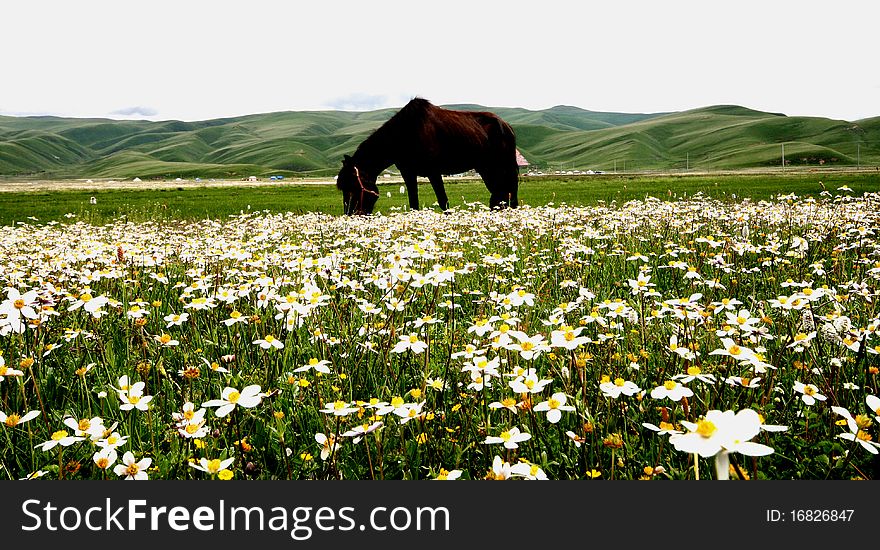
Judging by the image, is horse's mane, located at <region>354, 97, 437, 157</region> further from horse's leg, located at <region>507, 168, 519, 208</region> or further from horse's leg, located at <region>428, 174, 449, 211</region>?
horse's leg, located at <region>507, 168, 519, 208</region>

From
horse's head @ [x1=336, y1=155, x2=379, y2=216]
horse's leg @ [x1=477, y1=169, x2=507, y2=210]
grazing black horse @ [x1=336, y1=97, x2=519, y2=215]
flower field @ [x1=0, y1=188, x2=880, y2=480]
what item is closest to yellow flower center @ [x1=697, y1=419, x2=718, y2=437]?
flower field @ [x1=0, y1=188, x2=880, y2=480]

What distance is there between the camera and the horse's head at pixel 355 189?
16578 mm

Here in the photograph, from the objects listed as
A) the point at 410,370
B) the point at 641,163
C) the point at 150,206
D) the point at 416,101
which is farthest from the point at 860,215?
the point at 641,163

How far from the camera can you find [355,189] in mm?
16656

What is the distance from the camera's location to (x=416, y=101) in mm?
16859

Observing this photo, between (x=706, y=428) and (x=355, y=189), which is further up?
(x=355, y=189)

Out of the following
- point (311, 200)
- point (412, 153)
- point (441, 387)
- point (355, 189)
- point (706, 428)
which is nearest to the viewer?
point (706, 428)

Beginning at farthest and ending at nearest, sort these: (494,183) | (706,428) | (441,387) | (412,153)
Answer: (494,183) < (412,153) < (441,387) < (706,428)

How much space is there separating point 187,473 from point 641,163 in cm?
19950

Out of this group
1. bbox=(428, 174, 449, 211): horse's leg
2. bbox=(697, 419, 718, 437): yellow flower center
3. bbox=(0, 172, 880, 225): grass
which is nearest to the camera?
bbox=(697, 419, 718, 437): yellow flower center

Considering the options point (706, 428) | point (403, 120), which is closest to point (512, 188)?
point (403, 120)

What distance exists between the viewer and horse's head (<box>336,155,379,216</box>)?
1658cm

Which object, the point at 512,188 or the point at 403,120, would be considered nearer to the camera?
the point at 403,120

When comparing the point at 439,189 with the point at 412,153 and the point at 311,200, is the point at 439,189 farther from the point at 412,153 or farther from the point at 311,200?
the point at 311,200
